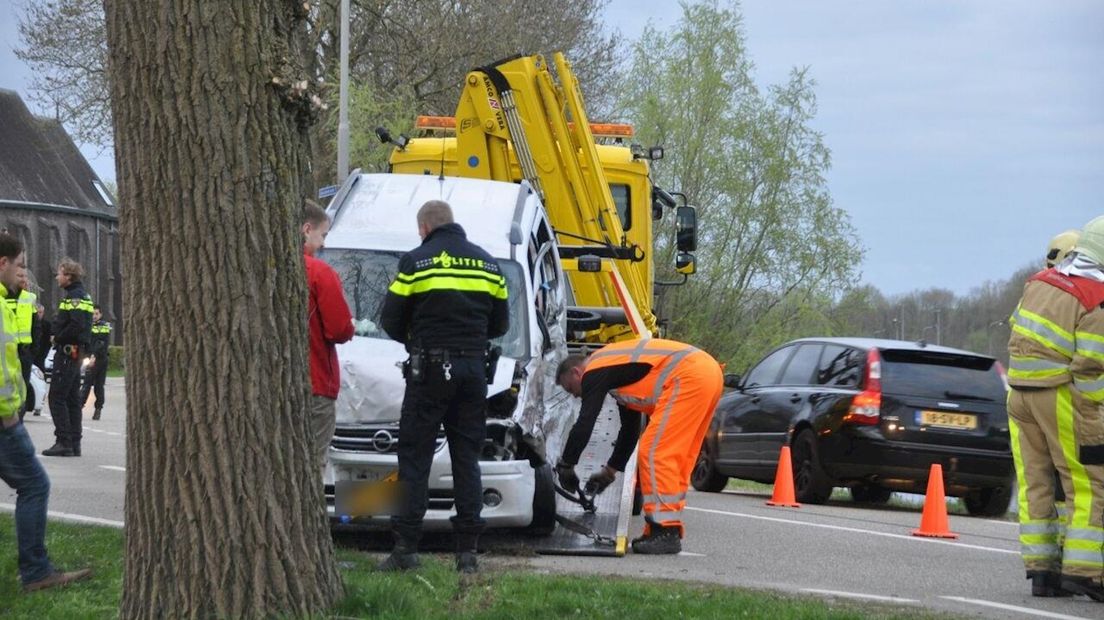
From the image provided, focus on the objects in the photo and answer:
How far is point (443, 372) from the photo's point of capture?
8398mm

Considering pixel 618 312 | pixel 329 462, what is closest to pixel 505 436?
pixel 329 462

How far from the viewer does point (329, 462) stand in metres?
9.34

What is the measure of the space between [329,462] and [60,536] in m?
1.59

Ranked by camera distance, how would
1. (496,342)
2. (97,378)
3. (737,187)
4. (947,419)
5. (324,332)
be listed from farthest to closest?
(737,187), (97,378), (947,419), (496,342), (324,332)

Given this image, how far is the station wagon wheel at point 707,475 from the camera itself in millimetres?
16500

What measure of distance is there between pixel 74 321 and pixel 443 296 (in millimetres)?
8896

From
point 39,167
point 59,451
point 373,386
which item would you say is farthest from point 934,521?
point 39,167

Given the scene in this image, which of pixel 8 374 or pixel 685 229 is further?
pixel 685 229

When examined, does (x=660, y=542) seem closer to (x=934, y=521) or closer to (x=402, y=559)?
(x=402, y=559)

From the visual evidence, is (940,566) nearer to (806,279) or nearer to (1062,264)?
(1062,264)

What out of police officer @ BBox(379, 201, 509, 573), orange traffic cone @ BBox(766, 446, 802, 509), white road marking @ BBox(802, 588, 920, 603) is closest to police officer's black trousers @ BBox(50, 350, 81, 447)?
orange traffic cone @ BBox(766, 446, 802, 509)

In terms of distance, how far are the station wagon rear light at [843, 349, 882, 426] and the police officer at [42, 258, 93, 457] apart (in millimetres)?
7566

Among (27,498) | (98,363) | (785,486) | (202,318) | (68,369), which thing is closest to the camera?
(202,318)

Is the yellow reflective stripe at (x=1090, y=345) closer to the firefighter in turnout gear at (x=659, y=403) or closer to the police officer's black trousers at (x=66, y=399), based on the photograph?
the firefighter in turnout gear at (x=659, y=403)
